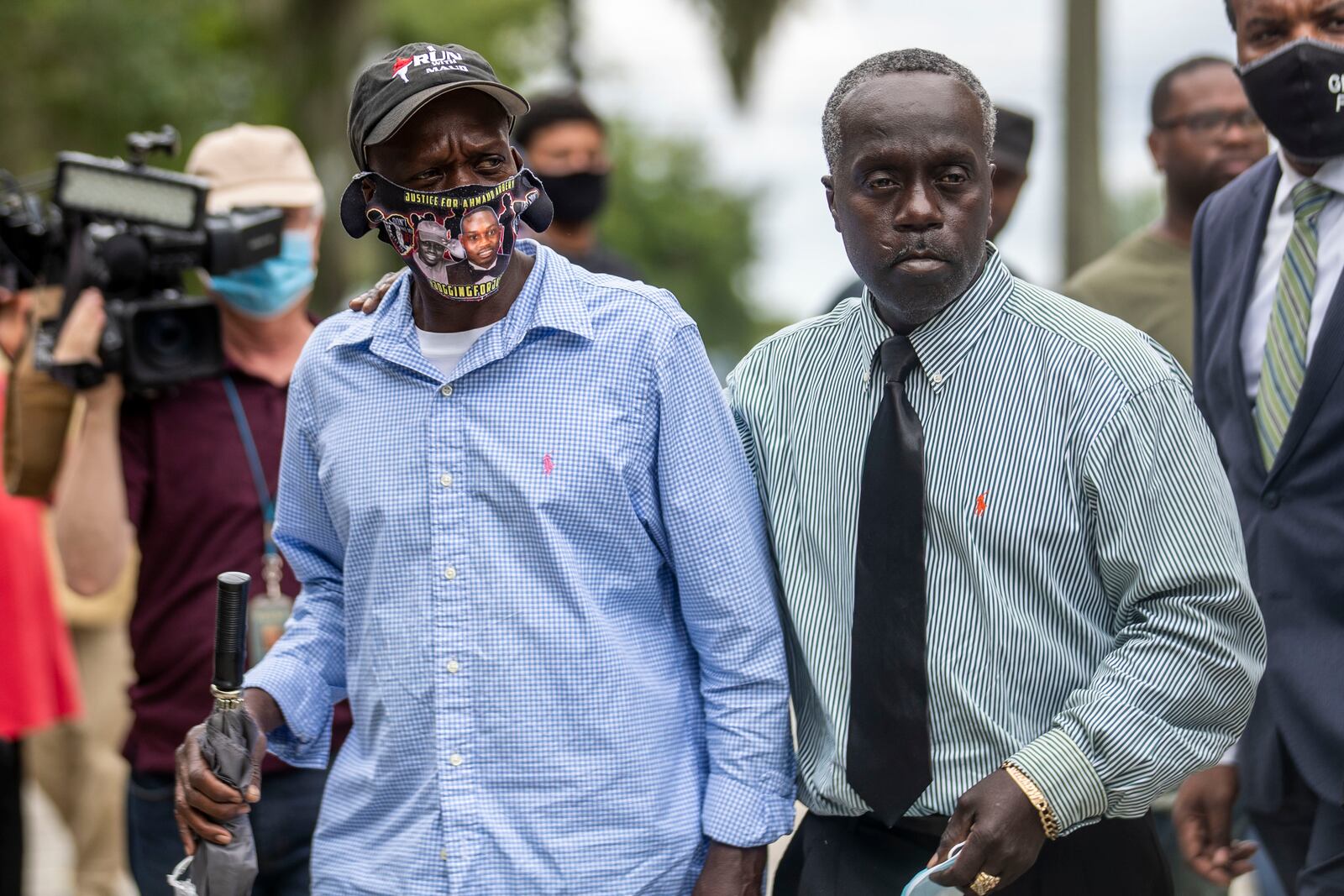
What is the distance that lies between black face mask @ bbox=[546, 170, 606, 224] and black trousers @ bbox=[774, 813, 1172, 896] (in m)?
3.47

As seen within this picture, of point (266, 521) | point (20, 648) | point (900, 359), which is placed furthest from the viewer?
point (20, 648)

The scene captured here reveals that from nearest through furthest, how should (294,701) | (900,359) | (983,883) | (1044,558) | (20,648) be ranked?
(983,883)
(1044,558)
(900,359)
(294,701)
(20,648)

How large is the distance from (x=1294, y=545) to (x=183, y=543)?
8.12ft

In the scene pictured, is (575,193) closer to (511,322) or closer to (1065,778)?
(511,322)

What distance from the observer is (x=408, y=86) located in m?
2.86

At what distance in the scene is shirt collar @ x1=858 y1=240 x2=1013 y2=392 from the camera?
9.25 ft

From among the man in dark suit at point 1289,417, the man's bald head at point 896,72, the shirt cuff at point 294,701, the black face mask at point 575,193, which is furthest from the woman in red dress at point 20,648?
the man in dark suit at point 1289,417

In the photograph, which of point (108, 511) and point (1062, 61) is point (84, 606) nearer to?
point (108, 511)

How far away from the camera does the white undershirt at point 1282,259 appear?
330cm

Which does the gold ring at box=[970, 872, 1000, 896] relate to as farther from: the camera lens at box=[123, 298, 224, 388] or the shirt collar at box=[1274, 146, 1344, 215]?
the camera lens at box=[123, 298, 224, 388]

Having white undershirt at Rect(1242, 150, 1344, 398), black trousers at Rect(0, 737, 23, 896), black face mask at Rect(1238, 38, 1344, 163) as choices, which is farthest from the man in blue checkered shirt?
black trousers at Rect(0, 737, 23, 896)

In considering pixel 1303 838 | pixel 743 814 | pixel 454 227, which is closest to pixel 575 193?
pixel 454 227

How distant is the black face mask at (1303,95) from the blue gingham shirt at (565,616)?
1.31 meters

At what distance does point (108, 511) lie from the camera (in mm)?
4023
